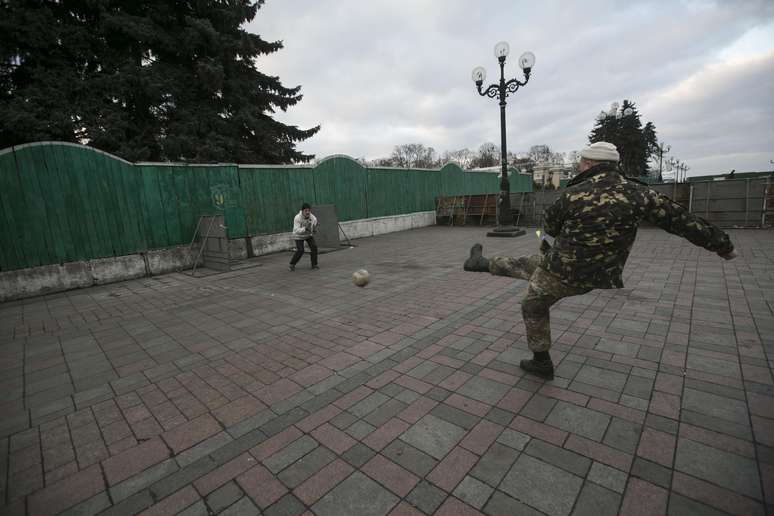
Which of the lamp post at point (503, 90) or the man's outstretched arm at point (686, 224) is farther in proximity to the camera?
the lamp post at point (503, 90)

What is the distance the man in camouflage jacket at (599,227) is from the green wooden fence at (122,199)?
30.4ft

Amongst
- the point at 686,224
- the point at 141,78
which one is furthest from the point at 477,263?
the point at 141,78

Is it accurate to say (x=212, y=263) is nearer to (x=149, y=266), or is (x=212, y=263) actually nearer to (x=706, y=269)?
(x=149, y=266)

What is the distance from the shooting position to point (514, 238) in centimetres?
1214

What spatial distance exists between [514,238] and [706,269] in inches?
229

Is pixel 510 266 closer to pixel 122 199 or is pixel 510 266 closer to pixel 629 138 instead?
A: pixel 122 199

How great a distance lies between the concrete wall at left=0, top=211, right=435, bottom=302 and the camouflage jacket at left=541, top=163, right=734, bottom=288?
9353mm

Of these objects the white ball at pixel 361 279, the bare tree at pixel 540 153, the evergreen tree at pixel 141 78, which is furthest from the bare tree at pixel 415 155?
the white ball at pixel 361 279

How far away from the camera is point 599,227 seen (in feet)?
8.30

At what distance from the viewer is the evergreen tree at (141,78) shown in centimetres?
1141

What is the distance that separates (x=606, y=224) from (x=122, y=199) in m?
9.81

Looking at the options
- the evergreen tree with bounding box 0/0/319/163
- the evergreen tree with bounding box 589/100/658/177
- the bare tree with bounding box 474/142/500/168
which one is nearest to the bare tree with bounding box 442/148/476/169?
the bare tree with bounding box 474/142/500/168

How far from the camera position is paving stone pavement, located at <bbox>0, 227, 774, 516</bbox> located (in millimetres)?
1983

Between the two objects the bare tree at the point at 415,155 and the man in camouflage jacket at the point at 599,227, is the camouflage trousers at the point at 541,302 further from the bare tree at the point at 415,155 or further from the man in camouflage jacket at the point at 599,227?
the bare tree at the point at 415,155
